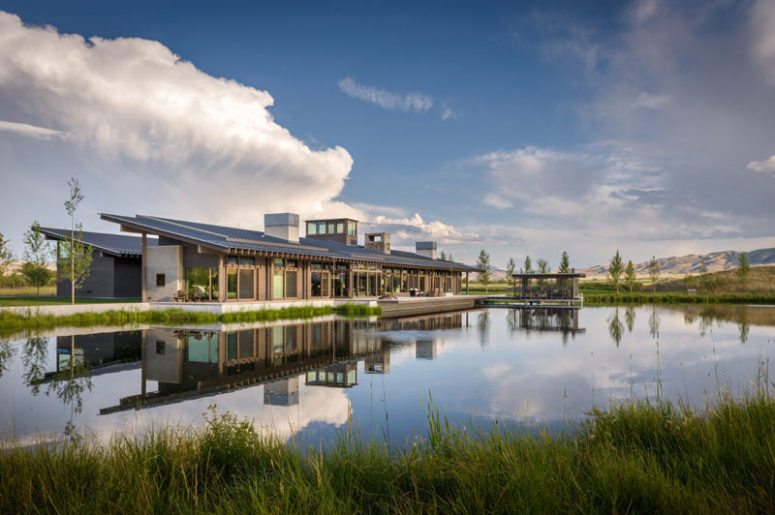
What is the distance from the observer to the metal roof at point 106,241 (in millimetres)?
26000

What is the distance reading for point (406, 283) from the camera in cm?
4012

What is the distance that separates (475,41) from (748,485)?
18067 mm

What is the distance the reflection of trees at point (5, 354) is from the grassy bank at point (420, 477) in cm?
768

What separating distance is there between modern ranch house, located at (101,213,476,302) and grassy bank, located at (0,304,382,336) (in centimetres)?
290

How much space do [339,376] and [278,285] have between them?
17521 millimetres

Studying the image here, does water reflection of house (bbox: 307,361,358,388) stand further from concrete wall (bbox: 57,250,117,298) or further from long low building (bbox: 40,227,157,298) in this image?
concrete wall (bbox: 57,250,117,298)

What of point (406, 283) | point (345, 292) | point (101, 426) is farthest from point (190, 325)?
point (406, 283)

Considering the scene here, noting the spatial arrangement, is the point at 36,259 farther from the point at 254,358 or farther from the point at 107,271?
the point at 254,358

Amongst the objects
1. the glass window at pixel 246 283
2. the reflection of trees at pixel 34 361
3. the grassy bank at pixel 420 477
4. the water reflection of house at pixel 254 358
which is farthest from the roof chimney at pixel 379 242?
the grassy bank at pixel 420 477

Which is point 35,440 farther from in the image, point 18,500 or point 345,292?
point 345,292

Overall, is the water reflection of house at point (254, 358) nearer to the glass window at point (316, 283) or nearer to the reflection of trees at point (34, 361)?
the reflection of trees at point (34, 361)

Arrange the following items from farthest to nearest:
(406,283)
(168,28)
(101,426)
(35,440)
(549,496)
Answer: (406,283), (168,28), (101,426), (35,440), (549,496)

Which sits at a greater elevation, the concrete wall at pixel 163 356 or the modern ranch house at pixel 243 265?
the modern ranch house at pixel 243 265

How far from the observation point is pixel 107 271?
2677 centimetres
